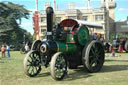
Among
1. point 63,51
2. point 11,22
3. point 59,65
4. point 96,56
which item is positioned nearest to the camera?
point 59,65

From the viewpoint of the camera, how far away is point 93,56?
7.46 metres

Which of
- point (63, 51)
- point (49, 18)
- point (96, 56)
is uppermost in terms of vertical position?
point (49, 18)

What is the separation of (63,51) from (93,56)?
134cm

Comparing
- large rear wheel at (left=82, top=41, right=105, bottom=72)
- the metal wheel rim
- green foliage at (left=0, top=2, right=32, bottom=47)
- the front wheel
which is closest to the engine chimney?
the front wheel

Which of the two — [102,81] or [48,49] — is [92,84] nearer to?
[102,81]

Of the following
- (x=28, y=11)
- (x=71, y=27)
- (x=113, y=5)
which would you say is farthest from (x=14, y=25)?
(x=113, y=5)

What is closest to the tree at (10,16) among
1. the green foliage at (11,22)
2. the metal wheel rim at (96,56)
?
the green foliage at (11,22)

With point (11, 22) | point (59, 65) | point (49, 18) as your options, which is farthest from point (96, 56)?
point (11, 22)

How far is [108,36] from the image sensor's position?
5606 cm

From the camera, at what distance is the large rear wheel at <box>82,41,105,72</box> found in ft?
22.8

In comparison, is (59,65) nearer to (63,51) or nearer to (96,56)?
(63,51)

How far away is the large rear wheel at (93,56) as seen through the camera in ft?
22.8

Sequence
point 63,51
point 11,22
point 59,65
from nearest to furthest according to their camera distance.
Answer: point 59,65 → point 63,51 → point 11,22

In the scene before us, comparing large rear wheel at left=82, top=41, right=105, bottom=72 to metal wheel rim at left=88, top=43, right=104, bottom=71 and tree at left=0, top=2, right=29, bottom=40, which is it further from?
tree at left=0, top=2, right=29, bottom=40
